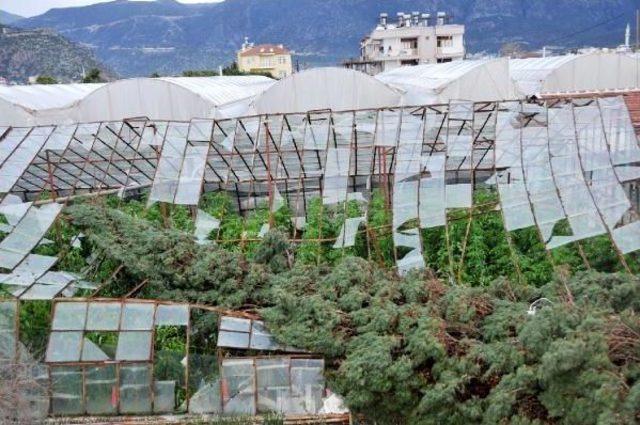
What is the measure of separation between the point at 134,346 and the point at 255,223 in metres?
5.37

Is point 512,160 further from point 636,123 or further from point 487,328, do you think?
point 487,328

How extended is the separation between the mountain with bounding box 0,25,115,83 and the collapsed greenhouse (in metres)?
66.1

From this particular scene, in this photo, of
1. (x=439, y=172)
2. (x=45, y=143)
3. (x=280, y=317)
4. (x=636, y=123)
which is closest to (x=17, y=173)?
(x=45, y=143)

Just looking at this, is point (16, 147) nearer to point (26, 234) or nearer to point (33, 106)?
point (26, 234)

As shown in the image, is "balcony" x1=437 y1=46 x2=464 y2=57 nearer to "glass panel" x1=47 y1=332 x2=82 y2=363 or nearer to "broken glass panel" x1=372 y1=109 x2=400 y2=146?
"broken glass panel" x1=372 y1=109 x2=400 y2=146

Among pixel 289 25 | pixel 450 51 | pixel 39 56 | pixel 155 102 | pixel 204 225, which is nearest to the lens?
pixel 204 225

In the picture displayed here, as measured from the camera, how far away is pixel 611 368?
793 cm

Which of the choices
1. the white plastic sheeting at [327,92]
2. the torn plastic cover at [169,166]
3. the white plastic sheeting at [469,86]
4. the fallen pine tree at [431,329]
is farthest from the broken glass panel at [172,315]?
the white plastic sheeting at [469,86]

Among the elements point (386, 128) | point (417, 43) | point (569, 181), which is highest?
point (417, 43)

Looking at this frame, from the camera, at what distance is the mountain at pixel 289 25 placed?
134000 mm

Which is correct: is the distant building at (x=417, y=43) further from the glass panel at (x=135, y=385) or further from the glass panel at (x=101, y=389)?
the glass panel at (x=101, y=389)

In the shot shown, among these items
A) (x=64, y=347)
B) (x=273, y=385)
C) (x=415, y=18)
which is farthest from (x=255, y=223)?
(x=415, y=18)

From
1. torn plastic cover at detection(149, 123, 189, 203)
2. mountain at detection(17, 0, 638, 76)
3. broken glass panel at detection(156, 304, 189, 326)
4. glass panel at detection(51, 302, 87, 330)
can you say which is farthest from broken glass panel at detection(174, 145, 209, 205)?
mountain at detection(17, 0, 638, 76)

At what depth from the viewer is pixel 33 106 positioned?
27188mm
